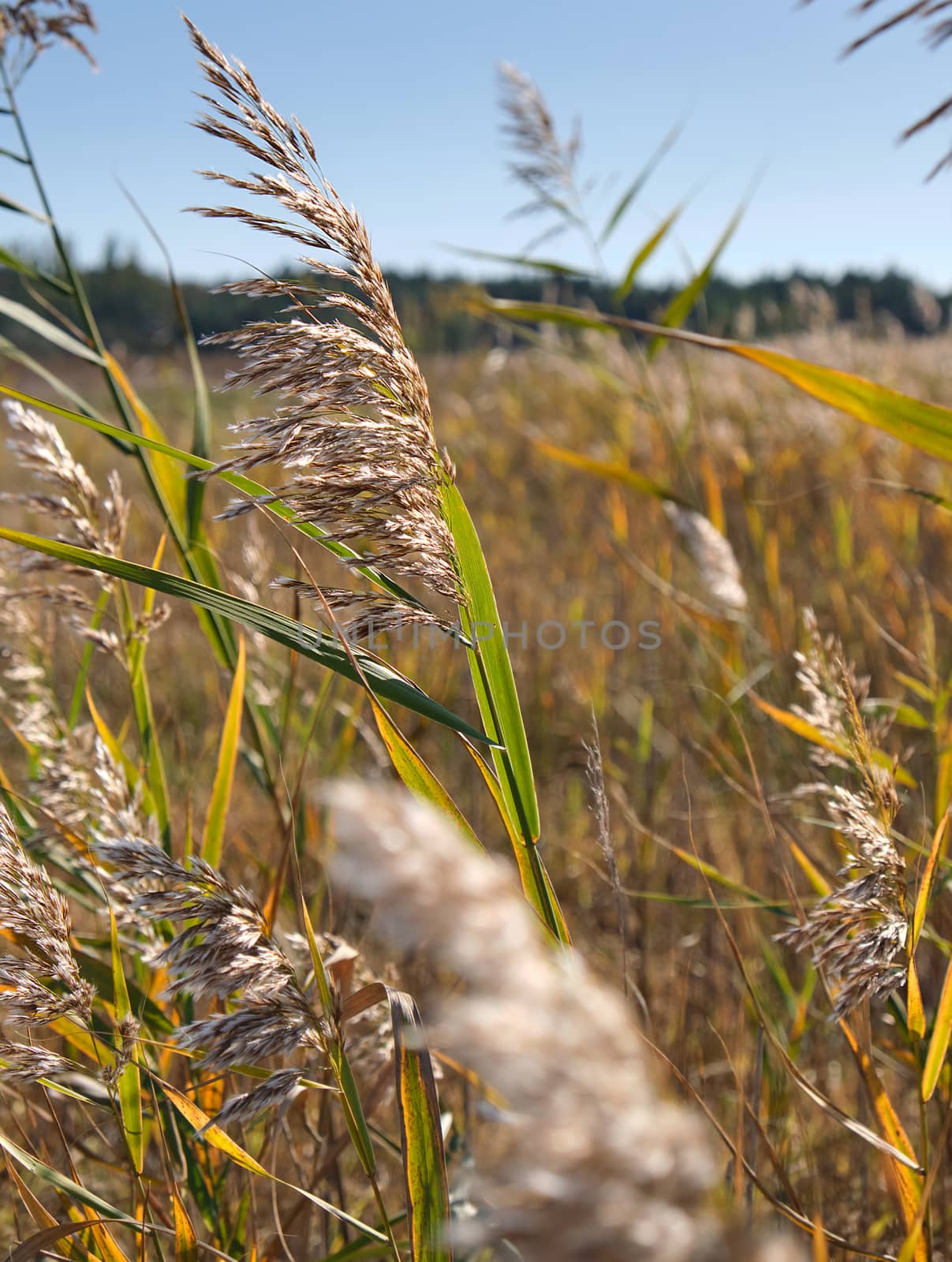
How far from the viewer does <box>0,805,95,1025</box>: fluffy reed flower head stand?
0.69 meters

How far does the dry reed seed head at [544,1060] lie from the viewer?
9.8 inches

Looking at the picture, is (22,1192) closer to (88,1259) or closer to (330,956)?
(88,1259)

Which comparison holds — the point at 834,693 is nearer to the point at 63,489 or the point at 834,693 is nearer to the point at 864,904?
the point at 864,904

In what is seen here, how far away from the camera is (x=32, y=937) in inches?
27.8

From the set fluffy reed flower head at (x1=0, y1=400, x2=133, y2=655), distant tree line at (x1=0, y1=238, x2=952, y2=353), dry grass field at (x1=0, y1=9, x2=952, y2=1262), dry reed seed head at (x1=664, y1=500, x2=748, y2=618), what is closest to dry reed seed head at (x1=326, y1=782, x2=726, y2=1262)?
dry grass field at (x1=0, y1=9, x2=952, y2=1262)

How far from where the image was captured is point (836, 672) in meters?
0.83

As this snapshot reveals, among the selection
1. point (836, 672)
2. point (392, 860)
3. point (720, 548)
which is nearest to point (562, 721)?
point (720, 548)

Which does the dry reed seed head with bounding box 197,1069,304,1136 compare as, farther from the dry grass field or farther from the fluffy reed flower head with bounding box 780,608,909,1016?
the fluffy reed flower head with bounding box 780,608,909,1016

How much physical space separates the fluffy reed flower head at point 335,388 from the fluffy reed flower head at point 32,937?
36 centimetres

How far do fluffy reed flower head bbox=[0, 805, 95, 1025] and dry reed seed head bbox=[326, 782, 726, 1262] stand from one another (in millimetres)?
569

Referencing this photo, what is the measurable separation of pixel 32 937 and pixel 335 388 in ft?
1.77

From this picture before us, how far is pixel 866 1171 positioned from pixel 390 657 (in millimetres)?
1578

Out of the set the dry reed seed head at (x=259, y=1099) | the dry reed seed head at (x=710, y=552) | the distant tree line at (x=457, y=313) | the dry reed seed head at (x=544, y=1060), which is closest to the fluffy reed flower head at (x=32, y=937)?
the dry reed seed head at (x=259, y=1099)

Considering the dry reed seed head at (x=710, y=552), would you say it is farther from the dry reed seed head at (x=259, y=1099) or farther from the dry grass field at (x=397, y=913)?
the dry reed seed head at (x=259, y=1099)
